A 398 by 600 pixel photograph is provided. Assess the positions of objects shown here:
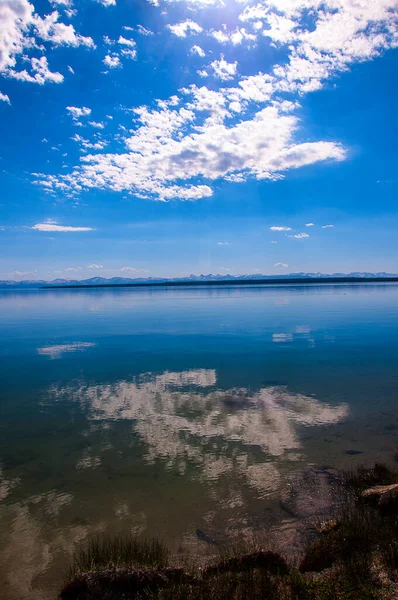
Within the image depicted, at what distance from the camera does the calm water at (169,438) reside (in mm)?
8039

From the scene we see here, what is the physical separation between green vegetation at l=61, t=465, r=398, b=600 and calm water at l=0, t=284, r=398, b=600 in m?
0.83

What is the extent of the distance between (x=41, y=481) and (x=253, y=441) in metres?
6.28

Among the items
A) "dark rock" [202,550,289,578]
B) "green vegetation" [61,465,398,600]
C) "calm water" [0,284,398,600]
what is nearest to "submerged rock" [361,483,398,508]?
"green vegetation" [61,465,398,600]

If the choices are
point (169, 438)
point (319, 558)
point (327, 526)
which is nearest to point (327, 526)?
point (327, 526)

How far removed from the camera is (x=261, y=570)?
5.94 metres

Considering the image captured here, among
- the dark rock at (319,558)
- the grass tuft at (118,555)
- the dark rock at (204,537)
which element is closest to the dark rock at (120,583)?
the grass tuft at (118,555)

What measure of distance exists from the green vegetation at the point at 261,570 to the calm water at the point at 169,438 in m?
0.83

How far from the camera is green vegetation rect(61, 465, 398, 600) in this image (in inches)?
215

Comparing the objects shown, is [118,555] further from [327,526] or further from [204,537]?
[327,526]

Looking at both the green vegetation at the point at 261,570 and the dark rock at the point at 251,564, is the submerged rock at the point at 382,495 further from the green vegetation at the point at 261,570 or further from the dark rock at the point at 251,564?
the dark rock at the point at 251,564

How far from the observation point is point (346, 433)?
12.6 m

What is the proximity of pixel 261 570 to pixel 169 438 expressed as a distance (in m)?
6.66

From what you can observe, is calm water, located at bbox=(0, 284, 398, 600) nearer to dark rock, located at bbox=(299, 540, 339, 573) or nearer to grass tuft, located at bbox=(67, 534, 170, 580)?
grass tuft, located at bbox=(67, 534, 170, 580)

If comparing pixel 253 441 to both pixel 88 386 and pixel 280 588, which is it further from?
pixel 88 386
